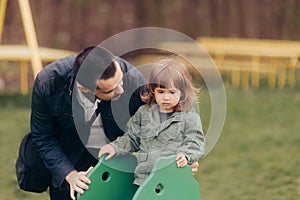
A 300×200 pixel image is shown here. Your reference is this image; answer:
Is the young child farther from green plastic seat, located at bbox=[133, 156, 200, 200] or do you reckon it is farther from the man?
the man

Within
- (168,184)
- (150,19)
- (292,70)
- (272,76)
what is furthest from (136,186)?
(150,19)

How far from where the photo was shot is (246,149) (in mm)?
7594

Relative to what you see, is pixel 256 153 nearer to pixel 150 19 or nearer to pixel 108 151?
pixel 108 151

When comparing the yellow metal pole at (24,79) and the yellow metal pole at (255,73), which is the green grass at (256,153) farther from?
the yellow metal pole at (24,79)

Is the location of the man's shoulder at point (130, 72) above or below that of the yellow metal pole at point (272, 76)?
above

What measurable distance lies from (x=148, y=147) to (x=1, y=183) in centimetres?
276

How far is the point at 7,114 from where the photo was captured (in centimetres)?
902

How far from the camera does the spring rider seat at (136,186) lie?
12.2 feet

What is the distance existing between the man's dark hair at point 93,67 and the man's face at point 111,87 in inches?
0.8

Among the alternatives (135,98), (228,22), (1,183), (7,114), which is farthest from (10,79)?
(135,98)

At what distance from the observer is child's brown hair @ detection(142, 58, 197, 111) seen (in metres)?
3.82

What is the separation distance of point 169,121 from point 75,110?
0.63 m

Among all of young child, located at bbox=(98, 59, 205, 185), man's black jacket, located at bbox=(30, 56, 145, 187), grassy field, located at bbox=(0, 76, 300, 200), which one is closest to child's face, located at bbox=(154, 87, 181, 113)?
young child, located at bbox=(98, 59, 205, 185)

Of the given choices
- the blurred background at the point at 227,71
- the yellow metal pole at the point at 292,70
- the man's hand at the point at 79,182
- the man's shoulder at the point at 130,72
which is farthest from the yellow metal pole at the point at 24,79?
the man's hand at the point at 79,182
